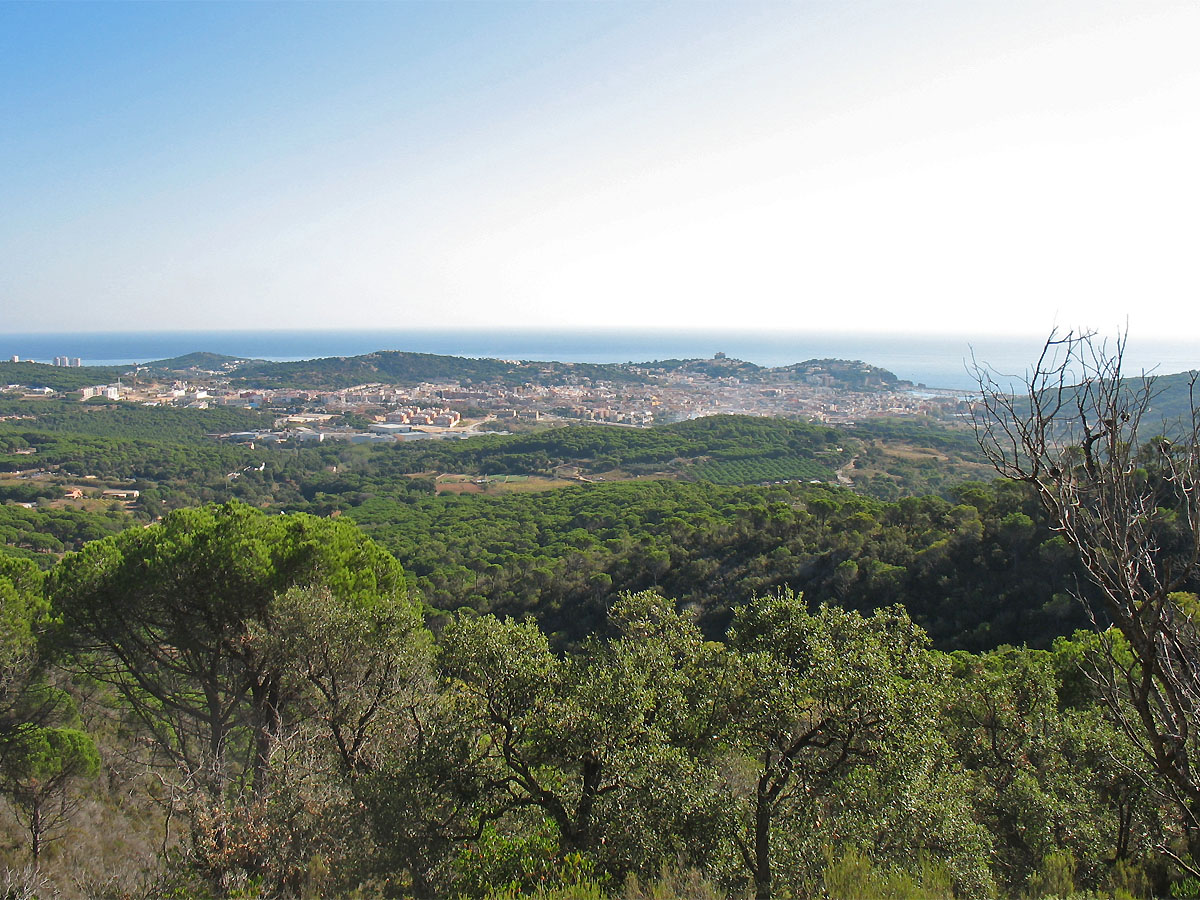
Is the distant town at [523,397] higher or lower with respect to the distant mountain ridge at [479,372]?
lower

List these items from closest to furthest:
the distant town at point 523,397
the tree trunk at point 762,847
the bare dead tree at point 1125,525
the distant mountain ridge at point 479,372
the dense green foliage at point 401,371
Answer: the bare dead tree at point 1125,525 < the tree trunk at point 762,847 < the distant town at point 523,397 < the dense green foliage at point 401,371 < the distant mountain ridge at point 479,372

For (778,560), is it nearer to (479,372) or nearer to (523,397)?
(523,397)

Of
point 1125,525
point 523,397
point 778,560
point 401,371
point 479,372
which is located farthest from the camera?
point 479,372

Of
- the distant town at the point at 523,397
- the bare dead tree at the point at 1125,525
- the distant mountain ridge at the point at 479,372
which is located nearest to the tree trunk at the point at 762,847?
the bare dead tree at the point at 1125,525

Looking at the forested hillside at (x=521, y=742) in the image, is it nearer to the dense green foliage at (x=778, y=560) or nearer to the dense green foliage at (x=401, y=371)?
the dense green foliage at (x=778, y=560)

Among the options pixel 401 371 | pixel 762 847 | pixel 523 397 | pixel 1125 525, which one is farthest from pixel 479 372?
pixel 1125 525

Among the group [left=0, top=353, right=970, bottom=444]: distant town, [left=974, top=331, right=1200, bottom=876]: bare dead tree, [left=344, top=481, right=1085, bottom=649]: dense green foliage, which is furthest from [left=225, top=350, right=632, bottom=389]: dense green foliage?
[left=974, top=331, right=1200, bottom=876]: bare dead tree

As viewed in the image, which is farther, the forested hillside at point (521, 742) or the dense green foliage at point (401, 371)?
the dense green foliage at point (401, 371)

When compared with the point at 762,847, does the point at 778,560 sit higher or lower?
lower

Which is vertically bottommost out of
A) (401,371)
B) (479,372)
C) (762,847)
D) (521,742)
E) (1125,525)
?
(762,847)

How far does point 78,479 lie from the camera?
36.8 meters

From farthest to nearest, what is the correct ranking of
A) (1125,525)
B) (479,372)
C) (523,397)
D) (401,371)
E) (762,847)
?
(479,372), (401,371), (523,397), (762,847), (1125,525)

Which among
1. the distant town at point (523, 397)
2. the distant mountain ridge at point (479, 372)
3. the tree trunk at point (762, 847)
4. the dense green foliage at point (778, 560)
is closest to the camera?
the tree trunk at point (762, 847)

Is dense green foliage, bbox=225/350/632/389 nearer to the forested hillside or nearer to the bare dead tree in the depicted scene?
the forested hillside
